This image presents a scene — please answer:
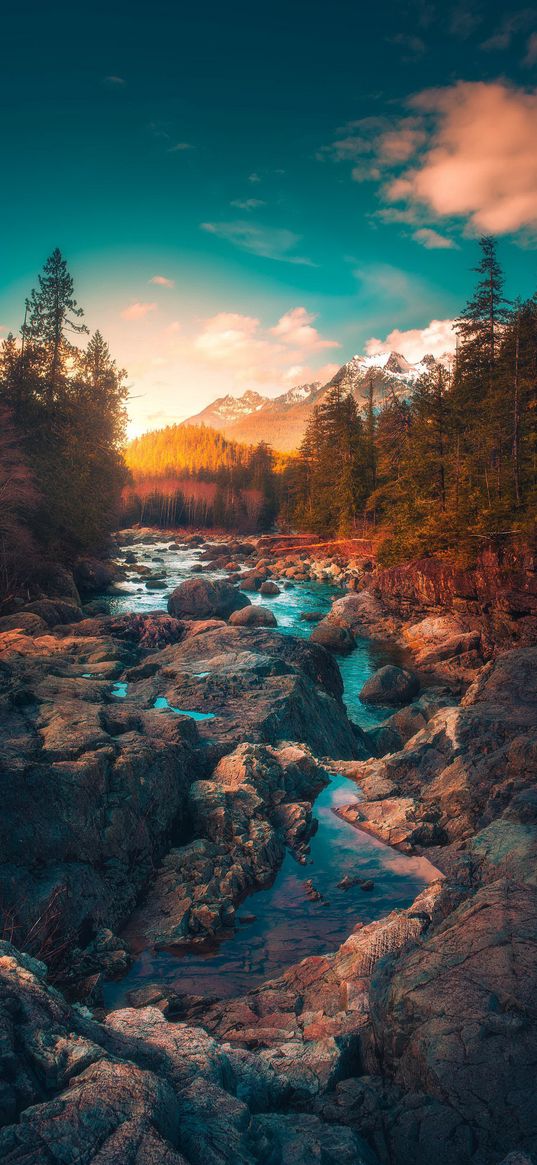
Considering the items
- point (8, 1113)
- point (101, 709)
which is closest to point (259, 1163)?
point (8, 1113)

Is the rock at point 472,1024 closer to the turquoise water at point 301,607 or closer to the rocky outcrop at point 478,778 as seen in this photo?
the rocky outcrop at point 478,778

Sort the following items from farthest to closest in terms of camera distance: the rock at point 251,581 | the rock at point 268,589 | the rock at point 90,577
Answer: the rock at point 251,581 → the rock at point 268,589 → the rock at point 90,577

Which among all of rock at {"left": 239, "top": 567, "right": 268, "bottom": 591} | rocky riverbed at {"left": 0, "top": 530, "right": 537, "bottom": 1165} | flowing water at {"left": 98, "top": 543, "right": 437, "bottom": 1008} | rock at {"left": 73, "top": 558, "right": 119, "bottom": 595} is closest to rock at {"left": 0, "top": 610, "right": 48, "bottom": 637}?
rocky riverbed at {"left": 0, "top": 530, "right": 537, "bottom": 1165}

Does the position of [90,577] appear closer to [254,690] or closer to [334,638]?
[334,638]

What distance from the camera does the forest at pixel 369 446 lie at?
85.5 ft

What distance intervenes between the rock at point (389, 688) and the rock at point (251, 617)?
6.80m

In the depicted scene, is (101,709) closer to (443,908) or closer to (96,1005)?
(96,1005)

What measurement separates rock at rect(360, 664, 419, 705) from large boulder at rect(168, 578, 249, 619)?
8945mm

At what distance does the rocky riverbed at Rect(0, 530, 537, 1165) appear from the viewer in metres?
3.02

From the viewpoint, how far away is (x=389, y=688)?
1750 cm

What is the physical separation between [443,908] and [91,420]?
38440mm

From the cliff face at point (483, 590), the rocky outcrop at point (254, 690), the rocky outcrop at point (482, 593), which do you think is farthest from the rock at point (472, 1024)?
the cliff face at point (483, 590)

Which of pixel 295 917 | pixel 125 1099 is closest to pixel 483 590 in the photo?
pixel 295 917

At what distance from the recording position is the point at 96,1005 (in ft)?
16.0
